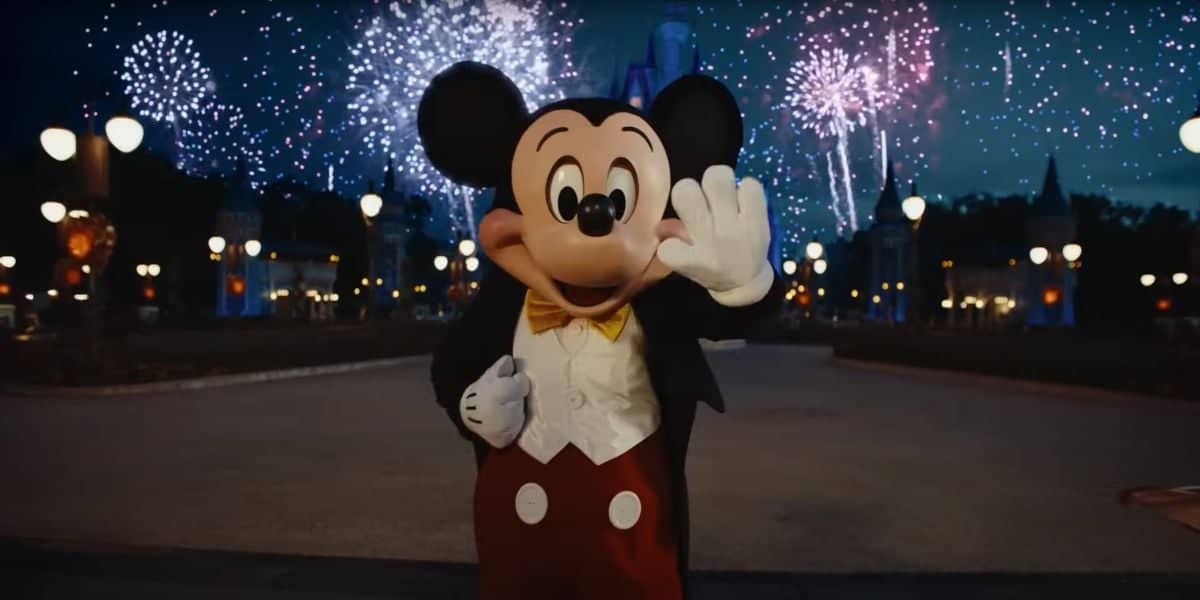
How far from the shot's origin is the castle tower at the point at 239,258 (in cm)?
5122

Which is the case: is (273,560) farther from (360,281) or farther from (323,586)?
(360,281)

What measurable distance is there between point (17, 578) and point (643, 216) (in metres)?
3.90

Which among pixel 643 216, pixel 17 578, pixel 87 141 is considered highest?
pixel 87 141

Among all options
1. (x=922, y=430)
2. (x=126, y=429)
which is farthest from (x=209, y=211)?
(x=922, y=430)

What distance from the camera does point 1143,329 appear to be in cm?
4497

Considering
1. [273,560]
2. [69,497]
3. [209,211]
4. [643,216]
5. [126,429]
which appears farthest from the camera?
[209,211]

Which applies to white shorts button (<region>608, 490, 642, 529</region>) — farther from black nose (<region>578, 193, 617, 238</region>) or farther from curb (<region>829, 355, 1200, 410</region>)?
curb (<region>829, 355, 1200, 410</region>)

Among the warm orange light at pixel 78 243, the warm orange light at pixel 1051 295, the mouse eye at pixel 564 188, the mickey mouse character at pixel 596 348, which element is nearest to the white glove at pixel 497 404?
the mickey mouse character at pixel 596 348

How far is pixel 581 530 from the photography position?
3.37 meters

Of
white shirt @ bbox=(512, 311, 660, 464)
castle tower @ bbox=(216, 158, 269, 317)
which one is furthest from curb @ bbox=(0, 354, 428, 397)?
castle tower @ bbox=(216, 158, 269, 317)

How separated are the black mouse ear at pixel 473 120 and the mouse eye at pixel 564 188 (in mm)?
352

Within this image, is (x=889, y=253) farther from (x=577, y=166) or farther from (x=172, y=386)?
(x=577, y=166)

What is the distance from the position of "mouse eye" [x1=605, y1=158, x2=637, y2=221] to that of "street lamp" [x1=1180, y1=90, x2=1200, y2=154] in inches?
305

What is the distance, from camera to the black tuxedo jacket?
3.50 meters
